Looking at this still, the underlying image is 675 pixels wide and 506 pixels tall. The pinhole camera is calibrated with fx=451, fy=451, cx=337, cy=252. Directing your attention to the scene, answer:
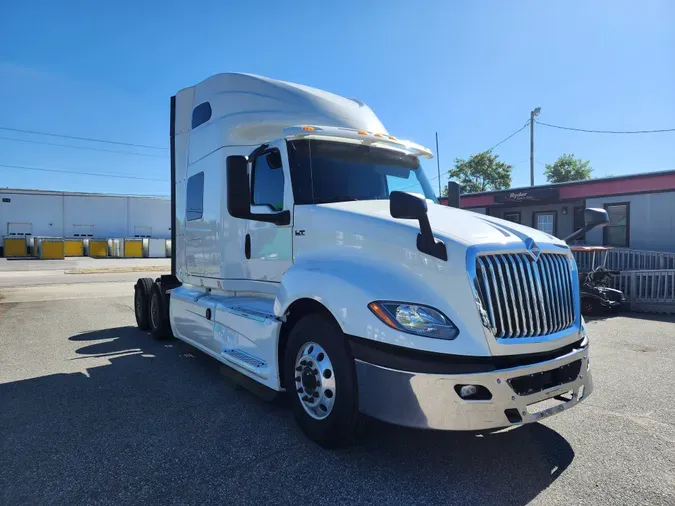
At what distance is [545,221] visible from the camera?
60.7 ft

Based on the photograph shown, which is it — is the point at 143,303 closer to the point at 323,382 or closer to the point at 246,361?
the point at 246,361

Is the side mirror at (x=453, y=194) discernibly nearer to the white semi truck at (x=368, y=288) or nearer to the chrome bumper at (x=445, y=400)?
the white semi truck at (x=368, y=288)

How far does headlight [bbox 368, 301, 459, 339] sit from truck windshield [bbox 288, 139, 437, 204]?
55.1 inches

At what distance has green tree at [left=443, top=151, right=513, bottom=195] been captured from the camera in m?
43.7

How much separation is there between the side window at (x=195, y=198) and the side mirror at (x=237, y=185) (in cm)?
199

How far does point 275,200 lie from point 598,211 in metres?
3.00

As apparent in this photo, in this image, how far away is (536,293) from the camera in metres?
3.11

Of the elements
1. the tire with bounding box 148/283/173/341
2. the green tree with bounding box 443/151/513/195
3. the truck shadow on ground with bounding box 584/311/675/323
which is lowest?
the truck shadow on ground with bounding box 584/311/675/323

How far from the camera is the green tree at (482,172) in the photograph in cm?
4366

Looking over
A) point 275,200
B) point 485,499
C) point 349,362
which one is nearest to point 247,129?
point 275,200

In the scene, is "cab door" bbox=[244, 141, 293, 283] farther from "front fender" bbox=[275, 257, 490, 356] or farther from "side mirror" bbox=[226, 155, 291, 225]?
"front fender" bbox=[275, 257, 490, 356]

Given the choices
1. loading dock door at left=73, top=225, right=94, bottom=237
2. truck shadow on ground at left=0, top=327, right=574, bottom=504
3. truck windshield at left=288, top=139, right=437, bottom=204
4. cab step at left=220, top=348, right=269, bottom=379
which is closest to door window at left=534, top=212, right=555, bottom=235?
truck windshield at left=288, top=139, right=437, bottom=204

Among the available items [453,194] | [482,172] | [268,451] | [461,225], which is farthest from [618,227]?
[482,172]

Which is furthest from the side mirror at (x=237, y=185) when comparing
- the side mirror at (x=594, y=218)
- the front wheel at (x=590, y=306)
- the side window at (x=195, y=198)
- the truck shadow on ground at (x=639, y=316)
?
the front wheel at (x=590, y=306)
